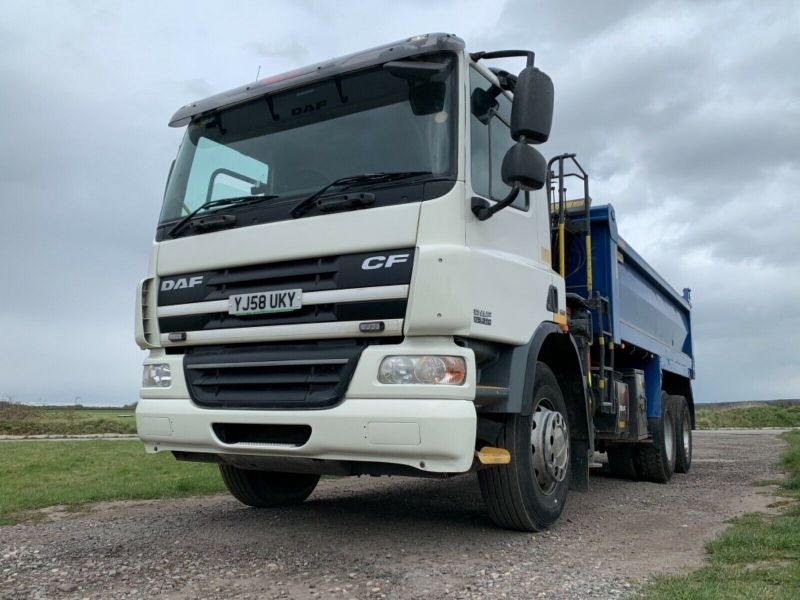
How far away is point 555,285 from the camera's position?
5.52m

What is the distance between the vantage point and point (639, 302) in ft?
27.3

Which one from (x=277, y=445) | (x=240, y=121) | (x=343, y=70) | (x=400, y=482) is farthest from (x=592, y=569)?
(x=400, y=482)

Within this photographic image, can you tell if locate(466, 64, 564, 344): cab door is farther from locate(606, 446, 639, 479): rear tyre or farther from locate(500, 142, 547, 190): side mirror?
locate(606, 446, 639, 479): rear tyre

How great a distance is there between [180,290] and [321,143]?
1344 mm

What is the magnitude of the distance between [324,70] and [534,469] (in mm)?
2972

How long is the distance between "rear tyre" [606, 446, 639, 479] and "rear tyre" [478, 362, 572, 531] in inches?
148

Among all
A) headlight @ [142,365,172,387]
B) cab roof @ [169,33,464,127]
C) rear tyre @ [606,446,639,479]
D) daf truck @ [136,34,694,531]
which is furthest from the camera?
rear tyre @ [606,446,639,479]

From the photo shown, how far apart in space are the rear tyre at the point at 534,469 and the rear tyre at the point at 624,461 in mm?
3761

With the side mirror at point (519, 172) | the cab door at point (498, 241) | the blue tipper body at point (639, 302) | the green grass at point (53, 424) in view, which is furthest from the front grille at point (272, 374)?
the green grass at point (53, 424)

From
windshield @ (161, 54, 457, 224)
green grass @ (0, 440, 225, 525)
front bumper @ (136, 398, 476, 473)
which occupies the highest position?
windshield @ (161, 54, 457, 224)

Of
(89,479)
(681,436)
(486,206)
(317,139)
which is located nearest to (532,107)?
(486,206)

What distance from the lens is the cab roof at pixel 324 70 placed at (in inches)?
173

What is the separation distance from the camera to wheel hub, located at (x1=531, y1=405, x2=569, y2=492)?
4977 mm

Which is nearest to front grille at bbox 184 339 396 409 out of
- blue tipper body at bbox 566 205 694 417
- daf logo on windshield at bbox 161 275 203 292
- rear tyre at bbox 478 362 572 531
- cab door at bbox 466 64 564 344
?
daf logo on windshield at bbox 161 275 203 292
